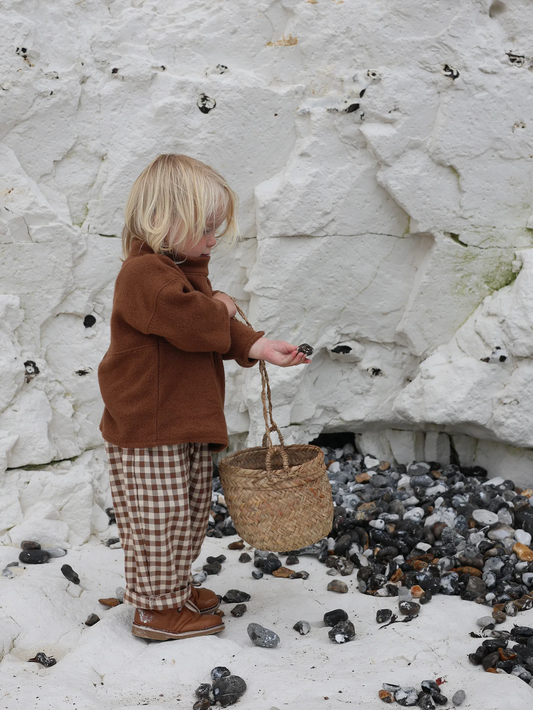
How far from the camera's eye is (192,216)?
84.0 inches

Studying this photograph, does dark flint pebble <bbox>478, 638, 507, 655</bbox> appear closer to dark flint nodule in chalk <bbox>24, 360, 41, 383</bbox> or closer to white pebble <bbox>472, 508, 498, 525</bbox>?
white pebble <bbox>472, 508, 498, 525</bbox>

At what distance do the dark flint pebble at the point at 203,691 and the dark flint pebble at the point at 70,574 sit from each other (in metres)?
0.87

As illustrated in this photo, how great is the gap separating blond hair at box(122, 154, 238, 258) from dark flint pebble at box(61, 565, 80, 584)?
135 cm

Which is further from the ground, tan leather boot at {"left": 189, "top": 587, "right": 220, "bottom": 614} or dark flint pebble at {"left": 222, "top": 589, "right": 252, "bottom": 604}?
tan leather boot at {"left": 189, "top": 587, "right": 220, "bottom": 614}

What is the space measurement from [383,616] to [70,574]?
46.9 inches

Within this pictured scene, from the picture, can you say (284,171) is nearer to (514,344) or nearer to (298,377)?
(298,377)

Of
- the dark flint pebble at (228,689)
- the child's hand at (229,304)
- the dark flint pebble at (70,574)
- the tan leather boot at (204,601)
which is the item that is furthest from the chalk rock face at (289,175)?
the dark flint pebble at (228,689)

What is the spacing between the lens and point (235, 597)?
2709 mm

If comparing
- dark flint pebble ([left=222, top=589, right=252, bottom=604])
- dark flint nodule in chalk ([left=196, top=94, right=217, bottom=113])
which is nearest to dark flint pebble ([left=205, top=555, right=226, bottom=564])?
dark flint pebble ([left=222, top=589, right=252, bottom=604])

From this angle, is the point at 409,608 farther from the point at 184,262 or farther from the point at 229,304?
the point at 184,262

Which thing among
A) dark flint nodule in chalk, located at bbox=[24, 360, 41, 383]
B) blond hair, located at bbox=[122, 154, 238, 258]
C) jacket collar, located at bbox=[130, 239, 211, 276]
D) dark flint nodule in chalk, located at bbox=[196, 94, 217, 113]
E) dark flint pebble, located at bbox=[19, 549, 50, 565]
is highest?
dark flint nodule in chalk, located at bbox=[196, 94, 217, 113]

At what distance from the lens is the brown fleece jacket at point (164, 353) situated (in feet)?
6.94

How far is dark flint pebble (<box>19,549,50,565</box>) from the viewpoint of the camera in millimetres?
2852

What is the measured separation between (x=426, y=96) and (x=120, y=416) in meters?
2.02
